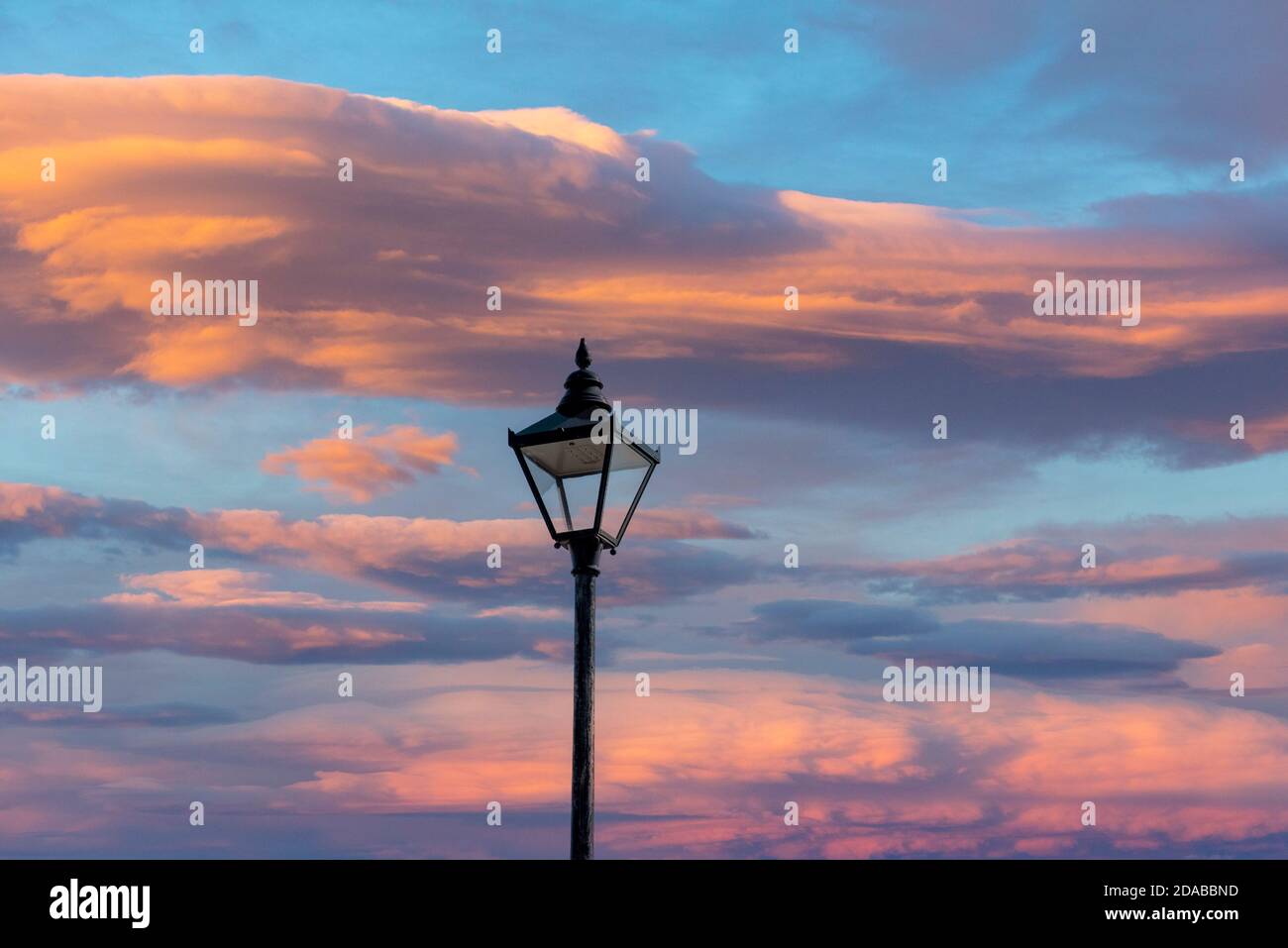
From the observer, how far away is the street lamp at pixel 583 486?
1237 cm

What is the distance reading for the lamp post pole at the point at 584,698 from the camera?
39.4 feet

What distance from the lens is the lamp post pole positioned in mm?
12000

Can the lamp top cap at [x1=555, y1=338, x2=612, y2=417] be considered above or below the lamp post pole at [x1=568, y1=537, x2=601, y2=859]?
above

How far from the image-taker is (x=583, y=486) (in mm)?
12688

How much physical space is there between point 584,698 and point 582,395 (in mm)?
2492

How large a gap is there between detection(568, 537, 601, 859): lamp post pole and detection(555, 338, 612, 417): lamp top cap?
106 cm

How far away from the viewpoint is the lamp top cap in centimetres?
1273

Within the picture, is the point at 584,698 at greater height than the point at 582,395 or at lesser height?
lesser

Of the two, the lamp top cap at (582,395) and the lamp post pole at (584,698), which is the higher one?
the lamp top cap at (582,395)
